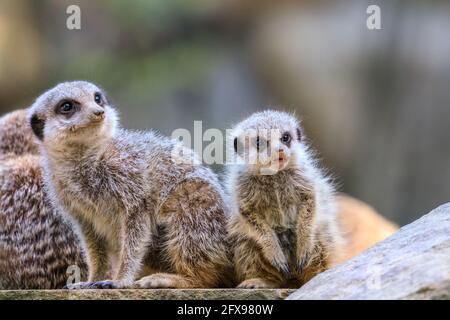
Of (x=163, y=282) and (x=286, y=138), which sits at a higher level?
(x=286, y=138)

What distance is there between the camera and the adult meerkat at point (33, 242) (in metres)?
4.75

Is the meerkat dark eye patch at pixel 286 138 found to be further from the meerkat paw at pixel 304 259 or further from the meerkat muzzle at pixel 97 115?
the meerkat muzzle at pixel 97 115

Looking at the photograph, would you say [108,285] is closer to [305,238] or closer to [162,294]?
[162,294]

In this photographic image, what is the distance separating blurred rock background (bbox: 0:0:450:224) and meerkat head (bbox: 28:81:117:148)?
227 inches

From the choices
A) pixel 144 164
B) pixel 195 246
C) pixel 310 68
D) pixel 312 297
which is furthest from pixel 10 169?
pixel 310 68

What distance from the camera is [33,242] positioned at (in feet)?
15.6

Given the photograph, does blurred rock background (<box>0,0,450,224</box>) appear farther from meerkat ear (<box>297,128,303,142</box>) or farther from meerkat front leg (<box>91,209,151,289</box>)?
meerkat front leg (<box>91,209,151,289</box>)

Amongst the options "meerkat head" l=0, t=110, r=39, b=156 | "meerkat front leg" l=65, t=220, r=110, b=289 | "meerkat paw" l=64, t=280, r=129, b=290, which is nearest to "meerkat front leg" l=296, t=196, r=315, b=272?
"meerkat paw" l=64, t=280, r=129, b=290

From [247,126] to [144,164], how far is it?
1.95 ft

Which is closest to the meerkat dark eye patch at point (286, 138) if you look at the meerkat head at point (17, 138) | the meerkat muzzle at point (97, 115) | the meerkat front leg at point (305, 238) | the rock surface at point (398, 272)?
the meerkat front leg at point (305, 238)

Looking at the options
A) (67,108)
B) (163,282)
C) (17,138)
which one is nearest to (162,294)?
(163,282)

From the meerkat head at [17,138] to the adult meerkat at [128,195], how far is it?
3.96ft

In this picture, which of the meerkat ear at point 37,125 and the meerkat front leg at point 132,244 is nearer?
the meerkat front leg at point 132,244

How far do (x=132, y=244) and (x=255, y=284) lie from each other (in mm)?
663
